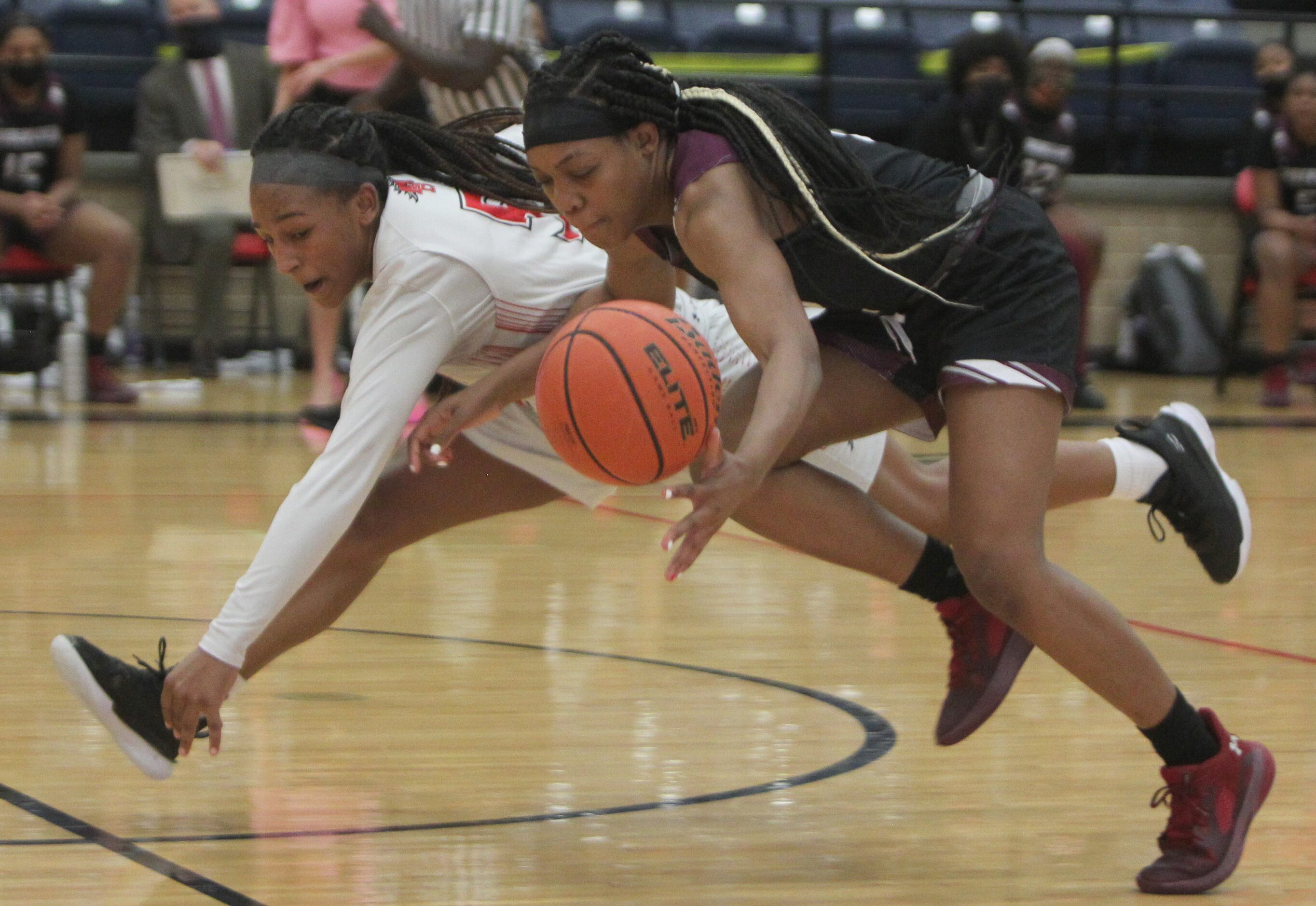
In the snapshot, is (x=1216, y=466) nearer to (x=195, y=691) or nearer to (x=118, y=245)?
(x=195, y=691)

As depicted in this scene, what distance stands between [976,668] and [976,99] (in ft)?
16.1

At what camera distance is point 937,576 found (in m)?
3.06

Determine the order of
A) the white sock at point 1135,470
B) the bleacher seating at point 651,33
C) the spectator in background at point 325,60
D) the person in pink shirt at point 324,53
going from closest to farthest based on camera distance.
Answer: the white sock at point 1135,470, the spectator in background at point 325,60, the person in pink shirt at point 324,53, the bleacher seating at point 651,33

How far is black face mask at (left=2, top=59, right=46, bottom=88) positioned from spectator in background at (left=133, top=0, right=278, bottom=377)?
71cm

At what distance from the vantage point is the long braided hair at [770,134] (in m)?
2.40

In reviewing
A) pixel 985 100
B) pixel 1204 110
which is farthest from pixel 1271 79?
pixel 985 100

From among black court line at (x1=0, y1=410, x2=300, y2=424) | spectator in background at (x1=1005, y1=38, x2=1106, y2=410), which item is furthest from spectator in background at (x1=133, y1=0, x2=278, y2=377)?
spectator in background at (x1=1005, y1=38, x2=1106, y2=410)

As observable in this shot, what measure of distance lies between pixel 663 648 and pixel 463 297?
44.2 inches

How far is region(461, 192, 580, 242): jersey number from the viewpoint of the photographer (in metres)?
2.83

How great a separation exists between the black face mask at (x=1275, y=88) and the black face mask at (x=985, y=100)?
1559mm

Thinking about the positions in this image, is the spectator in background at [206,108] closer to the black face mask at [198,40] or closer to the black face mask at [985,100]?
the black face mask at [198,40]

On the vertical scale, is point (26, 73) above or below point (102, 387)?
above

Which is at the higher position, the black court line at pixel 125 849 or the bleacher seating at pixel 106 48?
the bleacher seating at pixel 106 48

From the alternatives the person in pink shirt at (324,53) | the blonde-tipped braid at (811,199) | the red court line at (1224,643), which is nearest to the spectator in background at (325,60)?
the person in pink shirt at (324,53)
